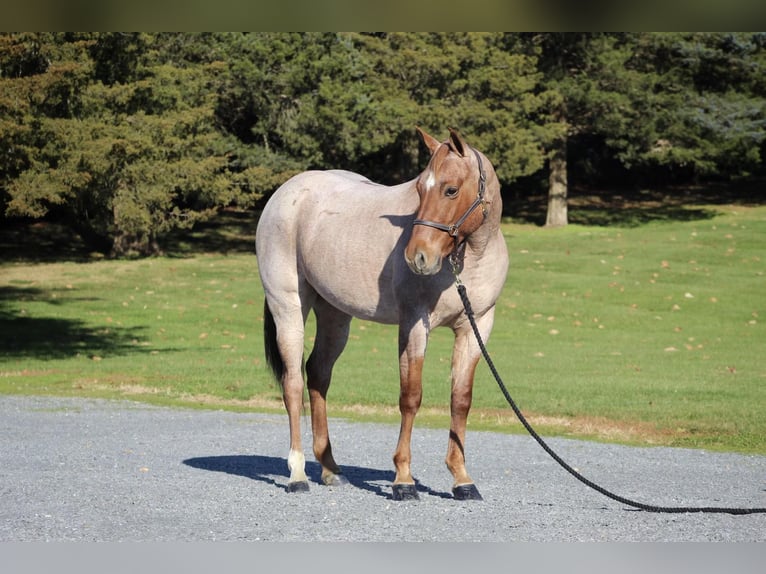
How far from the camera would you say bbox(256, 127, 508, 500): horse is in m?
6.82

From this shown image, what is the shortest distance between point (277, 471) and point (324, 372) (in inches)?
53.0

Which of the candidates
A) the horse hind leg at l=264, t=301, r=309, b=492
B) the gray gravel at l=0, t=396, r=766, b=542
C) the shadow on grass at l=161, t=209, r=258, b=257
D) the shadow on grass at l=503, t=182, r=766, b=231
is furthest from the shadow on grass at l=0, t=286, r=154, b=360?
the shadow on grass at l=503, t=182, r=766, b=231

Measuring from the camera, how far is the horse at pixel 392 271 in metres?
6.82

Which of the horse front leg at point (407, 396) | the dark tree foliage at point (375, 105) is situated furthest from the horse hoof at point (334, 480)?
the dark tree foliage at point (375, 105)

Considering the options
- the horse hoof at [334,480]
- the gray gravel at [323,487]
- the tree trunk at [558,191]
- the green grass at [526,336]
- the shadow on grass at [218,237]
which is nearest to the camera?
the gray gravel at [323,487]

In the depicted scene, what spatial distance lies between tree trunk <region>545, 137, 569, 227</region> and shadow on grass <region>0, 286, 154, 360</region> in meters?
20.4

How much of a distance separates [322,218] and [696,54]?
33547 mm

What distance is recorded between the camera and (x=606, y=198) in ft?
154

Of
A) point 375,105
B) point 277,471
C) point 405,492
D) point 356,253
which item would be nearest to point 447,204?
point 356,253

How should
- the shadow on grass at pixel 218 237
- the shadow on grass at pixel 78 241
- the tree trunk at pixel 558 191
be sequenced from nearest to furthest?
the shadow on grass at pixel 78 241, the shadow on grass at pixel 218 237, the tree trunk at pixel 558 191

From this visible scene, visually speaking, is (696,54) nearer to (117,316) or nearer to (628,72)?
(628,72)

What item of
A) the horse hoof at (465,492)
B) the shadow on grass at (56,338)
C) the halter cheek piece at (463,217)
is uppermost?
the halter cheek piece at (463,217)

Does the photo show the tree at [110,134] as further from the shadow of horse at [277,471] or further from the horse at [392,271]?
the horse at [392,271]

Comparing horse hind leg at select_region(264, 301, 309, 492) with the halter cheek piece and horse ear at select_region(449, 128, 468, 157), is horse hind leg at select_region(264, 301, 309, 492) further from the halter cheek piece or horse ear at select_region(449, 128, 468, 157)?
horse ear at select_region(449, 128, 468, 157)
